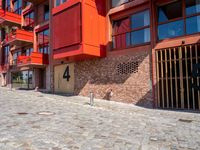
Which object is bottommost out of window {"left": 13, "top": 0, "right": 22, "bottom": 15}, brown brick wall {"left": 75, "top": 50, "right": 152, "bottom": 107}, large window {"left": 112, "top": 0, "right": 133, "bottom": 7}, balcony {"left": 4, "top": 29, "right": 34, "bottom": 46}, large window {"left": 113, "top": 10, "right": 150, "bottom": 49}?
brown brick wall {"left": 75, "top": 50, "right": 152, "bottom": 107}

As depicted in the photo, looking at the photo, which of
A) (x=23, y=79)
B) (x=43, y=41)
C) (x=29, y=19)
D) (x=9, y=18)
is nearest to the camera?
(x=43, y=41)

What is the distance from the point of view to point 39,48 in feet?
81.0

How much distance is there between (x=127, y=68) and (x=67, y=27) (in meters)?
5.90

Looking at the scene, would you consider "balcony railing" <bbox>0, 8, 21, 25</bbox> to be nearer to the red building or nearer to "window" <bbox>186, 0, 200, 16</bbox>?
the red building

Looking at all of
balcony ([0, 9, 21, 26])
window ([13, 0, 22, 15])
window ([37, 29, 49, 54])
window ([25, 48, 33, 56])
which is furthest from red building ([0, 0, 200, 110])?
window ([13, 0, 22, 15])

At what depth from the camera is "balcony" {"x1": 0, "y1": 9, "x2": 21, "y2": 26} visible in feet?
86.9

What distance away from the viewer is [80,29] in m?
15.2

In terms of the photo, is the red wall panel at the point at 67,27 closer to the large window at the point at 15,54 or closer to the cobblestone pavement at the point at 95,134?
the cobblestone pavement at the point at 95,134

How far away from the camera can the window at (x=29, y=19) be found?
85.8 feet

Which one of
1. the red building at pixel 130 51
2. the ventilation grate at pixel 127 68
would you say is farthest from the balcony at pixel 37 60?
the ventilation grate at pixel 127 68

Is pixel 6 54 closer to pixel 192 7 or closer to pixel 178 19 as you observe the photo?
pixel 178 19

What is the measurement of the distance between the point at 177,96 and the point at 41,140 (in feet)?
31.5

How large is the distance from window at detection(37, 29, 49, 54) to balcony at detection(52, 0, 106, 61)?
6.19 m

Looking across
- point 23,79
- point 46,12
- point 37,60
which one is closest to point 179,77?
point 37,60
